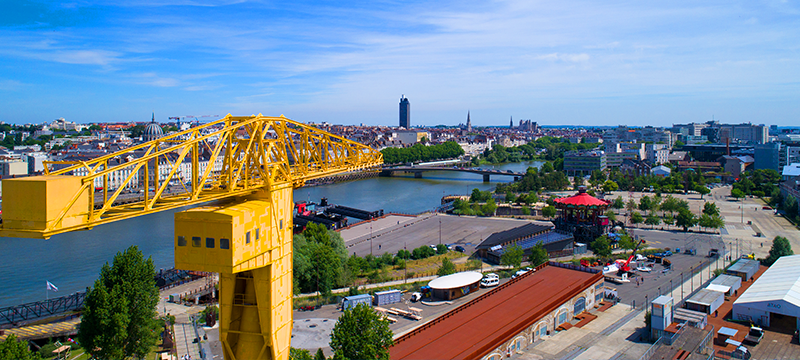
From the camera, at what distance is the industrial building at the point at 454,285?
1539 cm

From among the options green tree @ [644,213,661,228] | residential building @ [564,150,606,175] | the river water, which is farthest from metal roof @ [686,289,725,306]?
residential building @ [564,150,606,175]

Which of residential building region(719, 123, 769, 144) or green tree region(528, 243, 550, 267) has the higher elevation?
residential building region(719, 123, 769, 144)

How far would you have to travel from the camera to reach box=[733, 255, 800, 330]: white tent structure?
12.8 metres

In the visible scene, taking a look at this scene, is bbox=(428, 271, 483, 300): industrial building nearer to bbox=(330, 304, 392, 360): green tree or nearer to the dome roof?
bbox=(330, 304, 392, 360): green tree

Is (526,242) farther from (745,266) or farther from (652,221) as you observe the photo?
(652,221)

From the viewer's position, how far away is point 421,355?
979cm

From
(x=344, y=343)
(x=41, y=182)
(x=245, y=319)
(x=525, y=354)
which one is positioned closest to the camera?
(x=41, y=182)

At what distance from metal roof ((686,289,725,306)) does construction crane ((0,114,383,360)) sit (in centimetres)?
1155

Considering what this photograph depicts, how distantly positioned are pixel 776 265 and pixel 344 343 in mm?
15699

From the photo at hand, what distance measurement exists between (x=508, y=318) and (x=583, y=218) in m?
13.5

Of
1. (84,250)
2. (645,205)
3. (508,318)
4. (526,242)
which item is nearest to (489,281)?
(508,318)

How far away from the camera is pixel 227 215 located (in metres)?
5.54

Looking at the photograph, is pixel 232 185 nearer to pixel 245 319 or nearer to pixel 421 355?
pixel 245 319

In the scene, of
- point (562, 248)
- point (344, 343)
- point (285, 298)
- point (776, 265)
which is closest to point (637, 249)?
point (562, 248)
